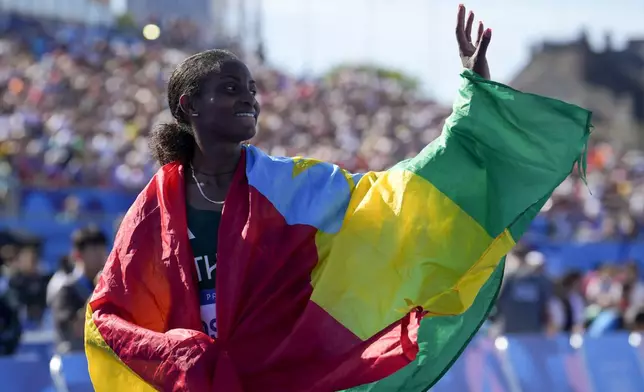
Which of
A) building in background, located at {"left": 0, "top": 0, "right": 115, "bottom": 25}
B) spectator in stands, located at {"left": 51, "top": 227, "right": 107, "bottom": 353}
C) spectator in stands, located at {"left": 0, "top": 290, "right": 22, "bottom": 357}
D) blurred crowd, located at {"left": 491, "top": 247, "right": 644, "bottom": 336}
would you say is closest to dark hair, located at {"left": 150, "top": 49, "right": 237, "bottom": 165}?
spectator in stands, located at {"left": 51, "top": 227, "right": 107, "bottom": 353}

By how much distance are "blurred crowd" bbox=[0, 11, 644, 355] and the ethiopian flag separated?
11.7 ft

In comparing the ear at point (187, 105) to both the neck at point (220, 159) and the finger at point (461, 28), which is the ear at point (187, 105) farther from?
the finger at point (461, 28)

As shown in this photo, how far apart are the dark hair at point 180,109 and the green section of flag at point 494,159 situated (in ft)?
2.59

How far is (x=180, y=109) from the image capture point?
4270 mm

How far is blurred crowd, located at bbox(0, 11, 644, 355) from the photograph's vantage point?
10484 millimetres

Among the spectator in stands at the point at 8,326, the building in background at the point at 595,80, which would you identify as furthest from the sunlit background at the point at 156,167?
the building in background at the point at 595,80

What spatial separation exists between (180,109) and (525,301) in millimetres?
7342

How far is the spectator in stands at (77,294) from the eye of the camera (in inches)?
295

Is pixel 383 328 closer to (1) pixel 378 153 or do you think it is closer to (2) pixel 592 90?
(1) pixel 378 153

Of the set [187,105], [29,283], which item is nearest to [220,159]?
[187,105]

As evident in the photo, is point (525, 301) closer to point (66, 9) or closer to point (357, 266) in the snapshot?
point (357, 266)

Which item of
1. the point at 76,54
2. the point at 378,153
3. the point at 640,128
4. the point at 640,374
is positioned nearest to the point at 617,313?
the point at 640,374

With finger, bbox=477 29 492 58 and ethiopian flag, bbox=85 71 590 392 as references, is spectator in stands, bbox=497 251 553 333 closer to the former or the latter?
ethiopian flag, bbox=85 71 590 392

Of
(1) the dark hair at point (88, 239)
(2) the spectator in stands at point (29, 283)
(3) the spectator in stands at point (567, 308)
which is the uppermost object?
(1) the dark hair at point (88, 239)
